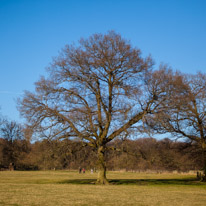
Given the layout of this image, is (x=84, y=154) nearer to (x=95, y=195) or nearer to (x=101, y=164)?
(x=101, y=164)

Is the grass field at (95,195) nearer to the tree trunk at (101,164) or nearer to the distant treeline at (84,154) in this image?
the tree trunk at (101,164)

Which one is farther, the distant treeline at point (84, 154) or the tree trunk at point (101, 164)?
the tree trunk at point (101, 164)

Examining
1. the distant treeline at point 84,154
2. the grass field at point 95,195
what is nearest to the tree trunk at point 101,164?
the distant treeline at point 84,154

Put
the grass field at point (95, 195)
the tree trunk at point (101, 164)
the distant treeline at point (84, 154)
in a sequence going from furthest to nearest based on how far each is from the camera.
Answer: the tree trunk at point (101, 164) < the distant treeline at point (84, 154) < the grass field at point (95, 195)

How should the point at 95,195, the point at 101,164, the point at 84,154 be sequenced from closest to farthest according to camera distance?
the point at 95,195 → the point at 84,154 → the point at 101,164

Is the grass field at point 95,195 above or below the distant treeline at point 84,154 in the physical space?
below

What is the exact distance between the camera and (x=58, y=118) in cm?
2480

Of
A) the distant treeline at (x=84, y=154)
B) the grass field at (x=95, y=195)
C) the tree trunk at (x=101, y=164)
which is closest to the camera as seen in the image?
the grass field at (x=95, y=195)

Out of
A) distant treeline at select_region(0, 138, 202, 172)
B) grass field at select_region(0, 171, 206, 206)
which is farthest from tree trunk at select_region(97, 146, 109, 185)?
grass field at select_region(0, 171, 206, 206)

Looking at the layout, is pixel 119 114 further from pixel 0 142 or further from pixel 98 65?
pixel 0 142

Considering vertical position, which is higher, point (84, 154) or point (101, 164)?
point (84, 154)

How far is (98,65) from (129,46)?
10.1 feet

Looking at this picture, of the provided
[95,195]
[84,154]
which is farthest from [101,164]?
[95,195]

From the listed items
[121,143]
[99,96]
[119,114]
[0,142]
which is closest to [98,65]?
[99,96]
